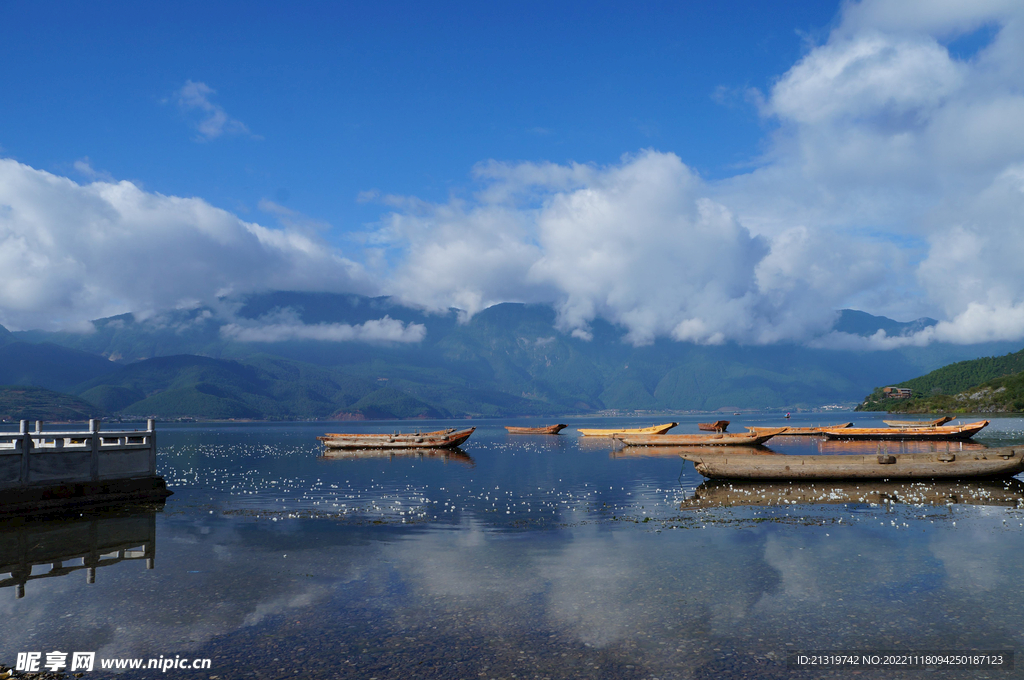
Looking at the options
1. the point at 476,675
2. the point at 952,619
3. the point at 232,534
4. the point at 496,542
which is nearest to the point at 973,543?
the point at 952,619

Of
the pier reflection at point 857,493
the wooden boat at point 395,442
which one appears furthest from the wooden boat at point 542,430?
the pier reflection at point 857,493

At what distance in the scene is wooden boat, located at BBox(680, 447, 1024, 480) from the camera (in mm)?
37812

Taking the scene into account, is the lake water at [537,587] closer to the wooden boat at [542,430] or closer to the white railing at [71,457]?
the white railing at [71,457]

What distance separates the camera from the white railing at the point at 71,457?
2917 cm

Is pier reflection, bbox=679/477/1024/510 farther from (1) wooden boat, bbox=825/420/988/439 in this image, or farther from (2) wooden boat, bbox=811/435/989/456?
(1) wooden boat, bbox=825/420/988/439

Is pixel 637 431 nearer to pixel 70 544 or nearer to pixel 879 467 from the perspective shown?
pixel 879 467

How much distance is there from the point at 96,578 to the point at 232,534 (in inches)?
292

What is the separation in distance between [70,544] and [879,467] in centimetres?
4189

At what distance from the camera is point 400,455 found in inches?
3150

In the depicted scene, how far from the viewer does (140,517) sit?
30.5 meters

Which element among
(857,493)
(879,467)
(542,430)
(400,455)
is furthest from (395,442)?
(857,493)

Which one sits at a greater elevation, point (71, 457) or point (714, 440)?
point (71, 457)

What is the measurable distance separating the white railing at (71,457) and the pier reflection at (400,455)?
33.5 meters

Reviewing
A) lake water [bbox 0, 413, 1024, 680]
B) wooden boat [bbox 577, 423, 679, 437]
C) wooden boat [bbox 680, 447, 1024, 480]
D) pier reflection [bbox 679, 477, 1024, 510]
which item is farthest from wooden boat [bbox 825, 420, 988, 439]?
lake water [bbox 0, 413, 1024, 680]
